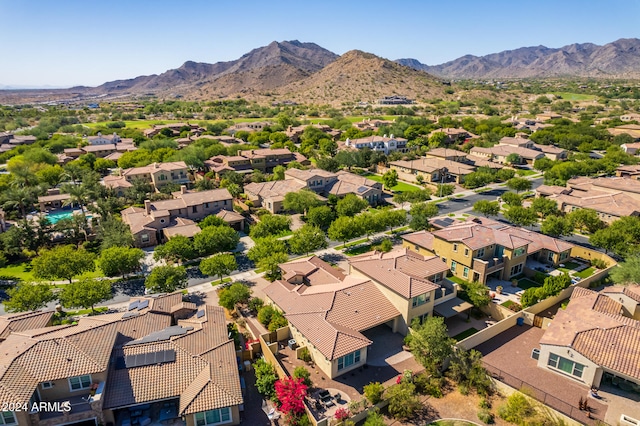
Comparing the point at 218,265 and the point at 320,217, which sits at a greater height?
the point at 320,217

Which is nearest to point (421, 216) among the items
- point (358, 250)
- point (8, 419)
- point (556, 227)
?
point (358, 250)

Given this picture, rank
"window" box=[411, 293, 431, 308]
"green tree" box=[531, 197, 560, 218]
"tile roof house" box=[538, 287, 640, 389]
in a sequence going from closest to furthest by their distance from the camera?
"tile roof house" box=[538, 287, 640, 389], "window" box=[411, 293, 431, 308], "green tree" box=[531, 197, 560, 218]

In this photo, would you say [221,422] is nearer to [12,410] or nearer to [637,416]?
[12,410]

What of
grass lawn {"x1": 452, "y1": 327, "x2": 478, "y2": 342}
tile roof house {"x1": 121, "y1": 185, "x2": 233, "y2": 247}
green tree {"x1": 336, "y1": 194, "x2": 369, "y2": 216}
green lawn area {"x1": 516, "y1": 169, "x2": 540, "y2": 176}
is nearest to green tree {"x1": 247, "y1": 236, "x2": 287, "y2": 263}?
tile roof house {"x1": 121, "y1": 185, "x2": 233, "y2": 247}

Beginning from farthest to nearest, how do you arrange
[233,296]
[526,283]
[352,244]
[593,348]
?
[352,244], [526,283], [233,296], [593,348]

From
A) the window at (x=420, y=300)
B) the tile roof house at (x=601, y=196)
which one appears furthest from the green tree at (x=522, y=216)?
the window at (x=420, y=300)

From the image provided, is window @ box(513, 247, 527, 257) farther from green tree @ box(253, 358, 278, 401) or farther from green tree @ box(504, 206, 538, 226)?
green tree @ box(253, 358, 278, 401)

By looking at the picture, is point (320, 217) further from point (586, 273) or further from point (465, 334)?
point (586, 273)

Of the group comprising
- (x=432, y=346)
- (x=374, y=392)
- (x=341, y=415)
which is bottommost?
(x=341, y=415)
